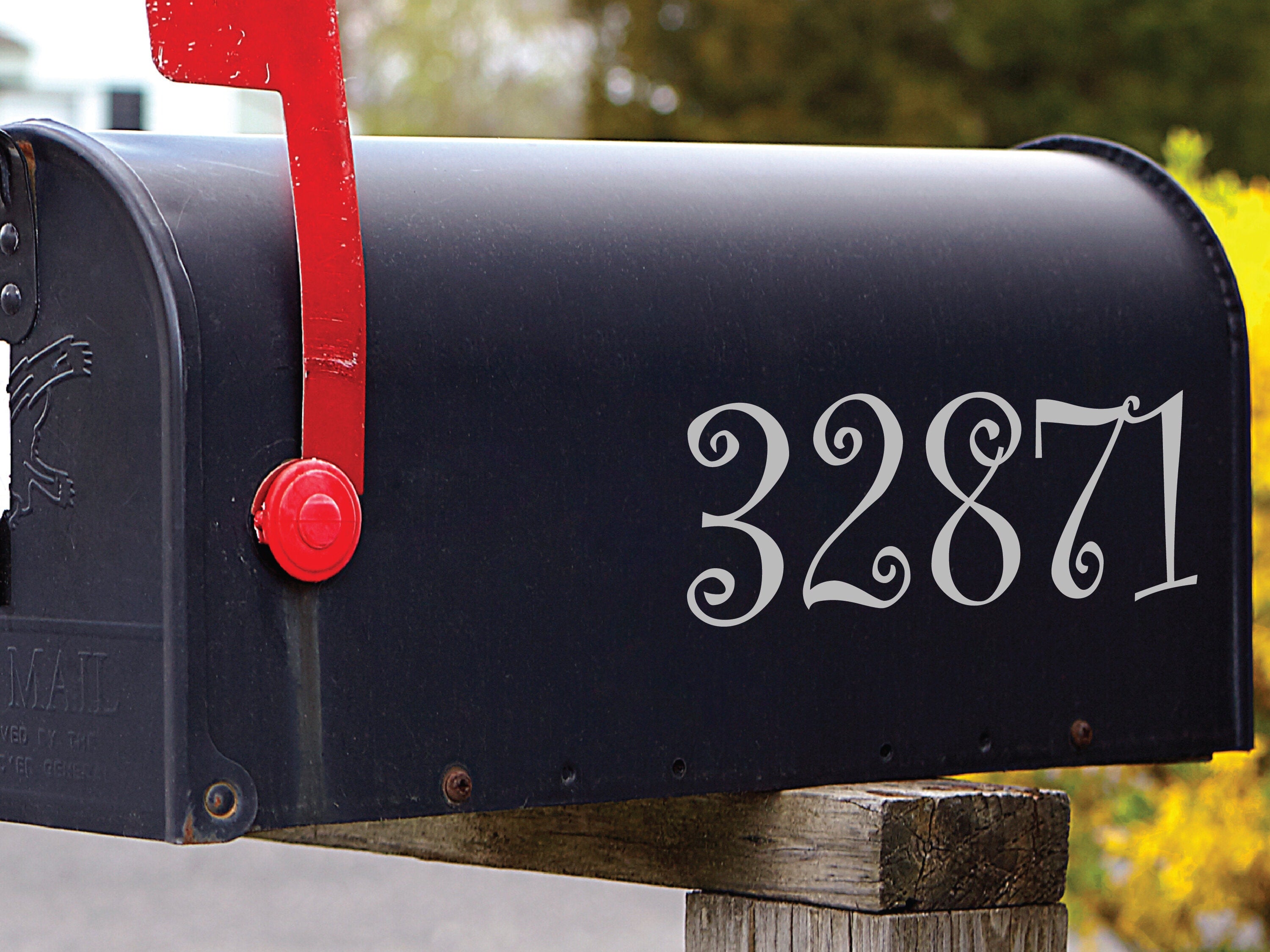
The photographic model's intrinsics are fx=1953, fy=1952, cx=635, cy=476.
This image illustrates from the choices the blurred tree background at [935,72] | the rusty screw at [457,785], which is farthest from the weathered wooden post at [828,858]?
the blurred tree background at [935,72]

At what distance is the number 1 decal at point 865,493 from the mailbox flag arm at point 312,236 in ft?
1.45

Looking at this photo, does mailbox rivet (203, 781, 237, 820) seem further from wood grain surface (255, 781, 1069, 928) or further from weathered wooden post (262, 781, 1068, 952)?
weathered wooden post (262, 781, 1068, 952)

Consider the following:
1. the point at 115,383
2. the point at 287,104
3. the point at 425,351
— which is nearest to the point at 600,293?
the point at 425,351

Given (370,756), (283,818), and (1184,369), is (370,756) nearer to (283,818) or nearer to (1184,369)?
(283,818)

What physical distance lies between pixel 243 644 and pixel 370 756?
0.47ft

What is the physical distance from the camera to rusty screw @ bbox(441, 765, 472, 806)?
1.53m

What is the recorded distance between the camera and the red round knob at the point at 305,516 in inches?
55.9

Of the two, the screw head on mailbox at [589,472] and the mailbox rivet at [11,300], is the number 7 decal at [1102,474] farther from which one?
the mailbox rivet at [11,300]

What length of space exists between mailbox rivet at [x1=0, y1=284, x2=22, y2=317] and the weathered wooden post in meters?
0.59

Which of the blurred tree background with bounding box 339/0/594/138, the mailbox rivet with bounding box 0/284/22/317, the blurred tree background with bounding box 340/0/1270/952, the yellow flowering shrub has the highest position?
the blurred tree background with bounding box 339/0/594/138

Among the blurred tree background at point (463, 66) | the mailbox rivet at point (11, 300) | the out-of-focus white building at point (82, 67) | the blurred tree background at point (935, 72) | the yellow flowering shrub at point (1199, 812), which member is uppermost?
the blurred tree background at point (463, 66)

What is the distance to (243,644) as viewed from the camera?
143cm

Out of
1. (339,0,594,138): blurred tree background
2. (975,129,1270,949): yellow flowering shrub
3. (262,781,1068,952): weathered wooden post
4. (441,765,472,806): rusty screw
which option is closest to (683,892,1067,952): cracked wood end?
(262,781,1068,952): weathered wooden post

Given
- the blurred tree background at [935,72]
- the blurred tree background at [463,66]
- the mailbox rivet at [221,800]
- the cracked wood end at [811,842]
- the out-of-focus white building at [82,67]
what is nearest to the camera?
the mailbox rivet at [221,800]
